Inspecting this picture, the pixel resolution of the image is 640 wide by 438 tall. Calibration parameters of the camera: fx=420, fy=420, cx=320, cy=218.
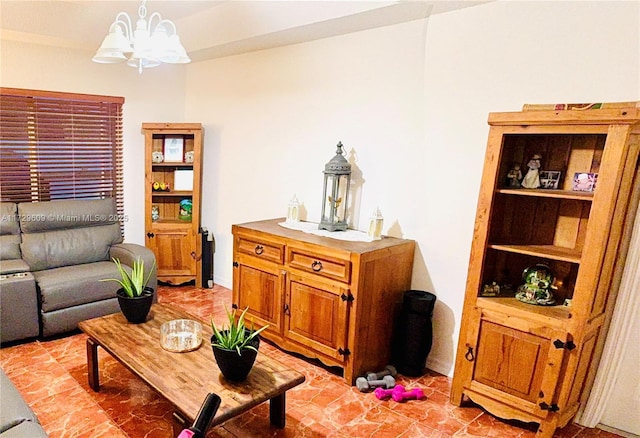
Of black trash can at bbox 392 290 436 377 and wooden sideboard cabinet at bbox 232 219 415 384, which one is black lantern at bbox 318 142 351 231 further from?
black trash can at bbox 392 290 436 377

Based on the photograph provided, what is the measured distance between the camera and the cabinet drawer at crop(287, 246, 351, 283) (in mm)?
2619

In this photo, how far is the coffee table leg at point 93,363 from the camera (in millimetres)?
2469

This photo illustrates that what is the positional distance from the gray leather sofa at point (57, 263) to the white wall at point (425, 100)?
1310 millimetres

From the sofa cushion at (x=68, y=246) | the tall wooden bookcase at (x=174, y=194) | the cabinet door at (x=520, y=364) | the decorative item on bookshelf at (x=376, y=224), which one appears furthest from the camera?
the tall wooden bookcase at (x=174, y=194)

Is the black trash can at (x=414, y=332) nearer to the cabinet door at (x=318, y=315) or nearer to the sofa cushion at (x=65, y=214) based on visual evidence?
the cabinet door at (x=318, y=315)

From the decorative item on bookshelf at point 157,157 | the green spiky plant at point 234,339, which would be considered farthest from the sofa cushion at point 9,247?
the green spiky plant at point 234,339

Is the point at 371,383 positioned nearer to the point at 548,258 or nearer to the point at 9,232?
the point at 548,258

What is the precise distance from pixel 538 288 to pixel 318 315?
1.34 meters

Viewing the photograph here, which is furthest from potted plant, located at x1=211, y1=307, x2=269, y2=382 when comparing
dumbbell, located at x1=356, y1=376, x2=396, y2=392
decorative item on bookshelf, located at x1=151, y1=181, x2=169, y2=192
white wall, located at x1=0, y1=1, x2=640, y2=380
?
decorative item on bookshelf, located at x1=151, y1=181, x2=169, y2=192

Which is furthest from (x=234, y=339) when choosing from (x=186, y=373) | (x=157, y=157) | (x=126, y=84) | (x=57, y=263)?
(x=126, y=84)

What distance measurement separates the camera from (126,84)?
4246 millimetres

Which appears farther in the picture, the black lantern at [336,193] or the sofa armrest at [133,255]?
the sofa armrest at [133,255]

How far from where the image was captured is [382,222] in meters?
2.99

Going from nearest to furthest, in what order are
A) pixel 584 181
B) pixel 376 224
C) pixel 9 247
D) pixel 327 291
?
pixel 584 181 → pixel 327 291 → pixel 376 224 → pixel 9 247
